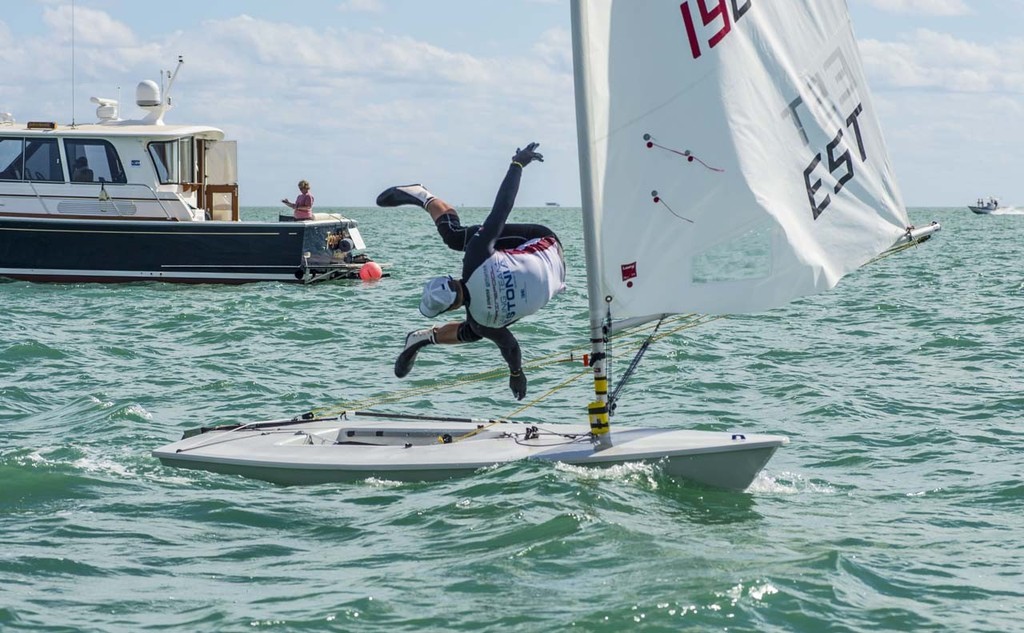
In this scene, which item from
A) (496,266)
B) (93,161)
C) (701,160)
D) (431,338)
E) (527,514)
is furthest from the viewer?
(93,161)

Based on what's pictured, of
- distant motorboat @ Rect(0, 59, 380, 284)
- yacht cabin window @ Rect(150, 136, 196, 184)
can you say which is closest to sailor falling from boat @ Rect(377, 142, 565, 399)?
distant motorboat @ Rect(0, 59, 380, 284)

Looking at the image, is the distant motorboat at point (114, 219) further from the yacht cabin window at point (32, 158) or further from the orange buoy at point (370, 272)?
the orange buoy at point (370, 272)

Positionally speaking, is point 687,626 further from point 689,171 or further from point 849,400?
point 849,400

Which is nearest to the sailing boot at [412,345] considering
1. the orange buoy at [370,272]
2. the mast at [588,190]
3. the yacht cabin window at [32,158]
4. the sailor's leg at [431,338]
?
the sailor's leg at [431,338]

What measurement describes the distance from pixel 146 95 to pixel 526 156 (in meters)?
17.3

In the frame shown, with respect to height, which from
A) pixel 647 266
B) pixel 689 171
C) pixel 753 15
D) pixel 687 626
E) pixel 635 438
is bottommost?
pixel 687 626

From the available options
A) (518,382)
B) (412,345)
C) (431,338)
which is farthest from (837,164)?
(412,345)

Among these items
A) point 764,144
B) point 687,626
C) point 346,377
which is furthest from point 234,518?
point 346,377

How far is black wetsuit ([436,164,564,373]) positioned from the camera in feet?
25.2

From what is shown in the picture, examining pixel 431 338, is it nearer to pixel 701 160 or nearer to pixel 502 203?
pixel 502 203

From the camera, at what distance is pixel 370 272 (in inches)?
997

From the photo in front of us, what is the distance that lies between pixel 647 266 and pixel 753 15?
1.52 m

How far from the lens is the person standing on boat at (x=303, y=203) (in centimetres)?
2295

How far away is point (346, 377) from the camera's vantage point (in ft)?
44.3
